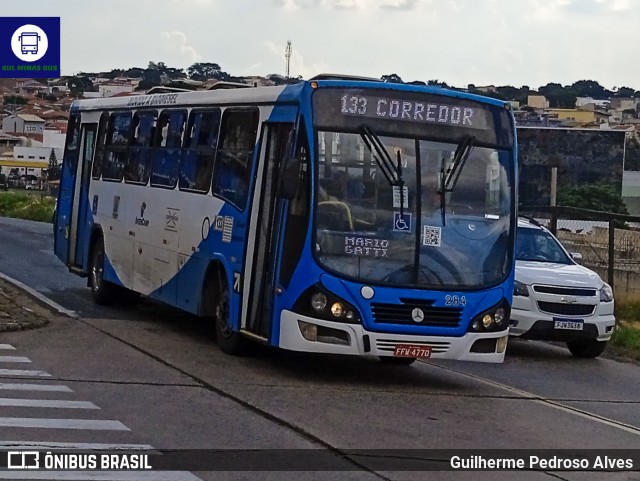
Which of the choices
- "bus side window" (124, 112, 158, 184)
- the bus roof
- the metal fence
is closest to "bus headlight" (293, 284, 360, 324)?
the bus roof

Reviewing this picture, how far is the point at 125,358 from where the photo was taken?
1356 cm

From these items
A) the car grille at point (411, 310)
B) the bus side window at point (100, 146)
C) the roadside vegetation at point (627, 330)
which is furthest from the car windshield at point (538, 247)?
the bus side window at point (100, 146)

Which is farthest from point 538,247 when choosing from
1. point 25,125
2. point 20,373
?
point 25,125

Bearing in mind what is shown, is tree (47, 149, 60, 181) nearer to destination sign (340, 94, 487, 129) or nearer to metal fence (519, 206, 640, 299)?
metal fence (519, 206, 640, 299)

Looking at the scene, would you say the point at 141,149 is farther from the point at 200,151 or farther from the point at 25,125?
the point at 25,125

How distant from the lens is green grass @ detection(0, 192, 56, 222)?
54875mm

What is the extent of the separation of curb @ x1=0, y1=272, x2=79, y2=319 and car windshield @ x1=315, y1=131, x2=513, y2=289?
6.14 metres

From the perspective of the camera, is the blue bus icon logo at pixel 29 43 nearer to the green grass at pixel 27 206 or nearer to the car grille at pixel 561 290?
the green grass at pixel 27 206

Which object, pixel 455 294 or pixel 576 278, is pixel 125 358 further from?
pixel 576 278

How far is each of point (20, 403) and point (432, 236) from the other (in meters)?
4.31

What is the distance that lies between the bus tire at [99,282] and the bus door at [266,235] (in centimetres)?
610

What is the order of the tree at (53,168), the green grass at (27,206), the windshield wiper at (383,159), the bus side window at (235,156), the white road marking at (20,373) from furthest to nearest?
the tree at (53,168), the green grass at (27,206), the bus side window at (235,156), the windshield wiper at (383,159), the white road marking at (20,373)

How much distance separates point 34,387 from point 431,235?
13.2ft

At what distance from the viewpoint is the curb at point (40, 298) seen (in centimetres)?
1777
